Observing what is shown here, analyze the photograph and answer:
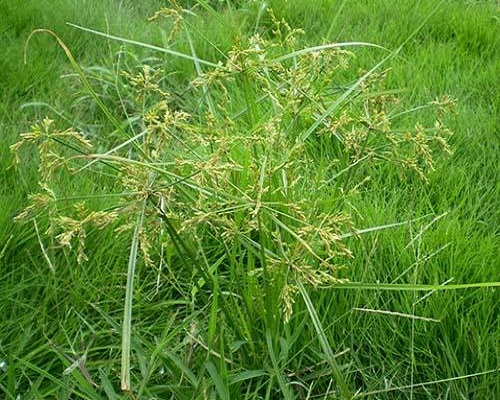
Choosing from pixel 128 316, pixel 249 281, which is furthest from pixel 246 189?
pixel 128 316

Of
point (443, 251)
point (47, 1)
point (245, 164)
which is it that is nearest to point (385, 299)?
point (443, 251)

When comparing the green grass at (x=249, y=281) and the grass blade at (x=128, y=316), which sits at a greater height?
the grass blade at (x=128, y=316)

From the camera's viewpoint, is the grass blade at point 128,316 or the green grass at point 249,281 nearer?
the grass blade at point 128,316

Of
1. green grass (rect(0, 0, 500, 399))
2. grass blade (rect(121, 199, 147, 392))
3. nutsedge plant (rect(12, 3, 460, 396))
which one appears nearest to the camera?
grass blade (rect(121, 199, 147, 392))

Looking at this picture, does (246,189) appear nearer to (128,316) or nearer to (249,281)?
(249,281)

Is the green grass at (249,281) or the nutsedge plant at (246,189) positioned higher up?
the nutsedge plant at (246,189)

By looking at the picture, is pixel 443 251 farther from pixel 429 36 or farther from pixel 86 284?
pixel 429 36

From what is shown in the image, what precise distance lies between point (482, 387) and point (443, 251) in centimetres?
42

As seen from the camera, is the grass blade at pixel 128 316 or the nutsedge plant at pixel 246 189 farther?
the nutsedge plant at pixel 246 189

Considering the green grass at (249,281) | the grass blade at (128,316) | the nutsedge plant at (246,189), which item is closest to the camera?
the grass blade at (128,316)

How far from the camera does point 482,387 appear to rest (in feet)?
5.26

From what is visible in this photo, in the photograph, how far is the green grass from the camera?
4.78 ft

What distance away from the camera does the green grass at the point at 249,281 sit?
4.78 ft

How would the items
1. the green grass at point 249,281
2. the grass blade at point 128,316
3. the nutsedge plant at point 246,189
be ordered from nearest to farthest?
the grass blade at point 128,316 < the nutsedge plant at point 246,189 < the green grass at point 249,281
